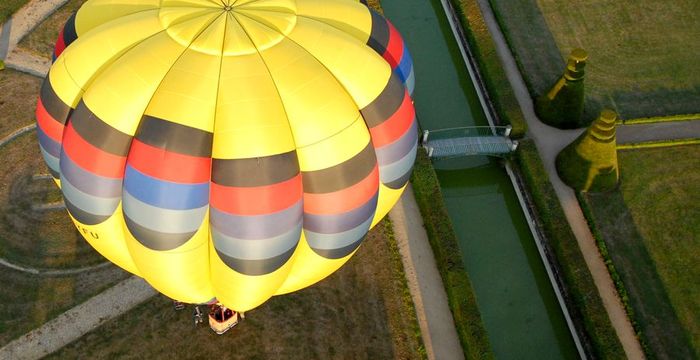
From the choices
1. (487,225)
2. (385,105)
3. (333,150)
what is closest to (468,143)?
(487,225)

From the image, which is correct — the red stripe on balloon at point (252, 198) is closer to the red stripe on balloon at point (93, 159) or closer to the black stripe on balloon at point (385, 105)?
the red stripe on balloon at point (93, 159)

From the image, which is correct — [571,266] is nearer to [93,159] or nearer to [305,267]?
[305,267]

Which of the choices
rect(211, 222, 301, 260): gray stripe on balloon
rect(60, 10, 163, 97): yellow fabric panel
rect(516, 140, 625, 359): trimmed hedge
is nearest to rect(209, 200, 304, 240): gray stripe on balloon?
rect(211, 222, 301, 260): gray stripe on balloon

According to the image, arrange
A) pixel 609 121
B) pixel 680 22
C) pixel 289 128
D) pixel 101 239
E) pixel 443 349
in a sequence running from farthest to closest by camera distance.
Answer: pixel 680 22 < pixel 609 121 < pixel 443 349 < pixel 101 239 < pixel 289 128

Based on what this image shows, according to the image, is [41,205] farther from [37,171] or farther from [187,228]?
[187,228]

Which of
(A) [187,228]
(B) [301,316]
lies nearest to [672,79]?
(B) [301,316]

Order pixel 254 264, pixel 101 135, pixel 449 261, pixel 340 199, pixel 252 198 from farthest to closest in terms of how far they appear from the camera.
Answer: pixel 449 261 → pixel 340 199 → pixel 254 264 → pixel 101 135 → pixel 252 198
